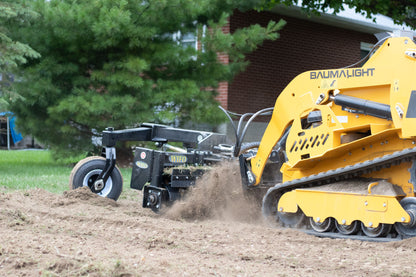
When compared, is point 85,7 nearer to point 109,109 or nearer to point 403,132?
point 109,109

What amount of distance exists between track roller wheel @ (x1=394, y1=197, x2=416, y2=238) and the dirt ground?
0.17 metres

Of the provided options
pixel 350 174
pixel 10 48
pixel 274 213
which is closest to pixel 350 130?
pixel 350 174

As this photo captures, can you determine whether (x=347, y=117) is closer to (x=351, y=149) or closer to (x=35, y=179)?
(x=351, y=149)

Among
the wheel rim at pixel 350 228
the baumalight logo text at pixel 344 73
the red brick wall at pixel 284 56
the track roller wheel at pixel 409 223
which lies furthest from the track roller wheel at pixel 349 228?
the red brick wall at pixel 284 56

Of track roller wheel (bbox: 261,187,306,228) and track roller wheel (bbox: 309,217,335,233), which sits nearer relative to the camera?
track roller wheel (bbox: 309,217,335,233)

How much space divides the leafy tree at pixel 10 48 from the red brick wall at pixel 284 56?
6123 millimetres

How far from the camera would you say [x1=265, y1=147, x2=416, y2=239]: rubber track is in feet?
19.3

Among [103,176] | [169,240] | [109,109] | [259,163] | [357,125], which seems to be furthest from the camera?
[109,109]

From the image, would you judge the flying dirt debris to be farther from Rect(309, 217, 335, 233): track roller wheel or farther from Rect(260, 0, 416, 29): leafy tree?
Rect(260, 0, 416, 29): leafy tree

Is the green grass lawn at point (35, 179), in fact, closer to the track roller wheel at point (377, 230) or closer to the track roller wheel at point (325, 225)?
the track roller wheel at point (325, 225)

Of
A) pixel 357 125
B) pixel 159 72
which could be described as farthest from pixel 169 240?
pixel 159 72

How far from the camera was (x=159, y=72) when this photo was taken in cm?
1466

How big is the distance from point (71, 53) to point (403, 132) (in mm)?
10672

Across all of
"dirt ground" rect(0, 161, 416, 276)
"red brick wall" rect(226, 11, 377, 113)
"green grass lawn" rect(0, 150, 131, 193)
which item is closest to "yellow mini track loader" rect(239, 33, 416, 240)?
"dirt ground" rect(0, 161, 416, 276)
